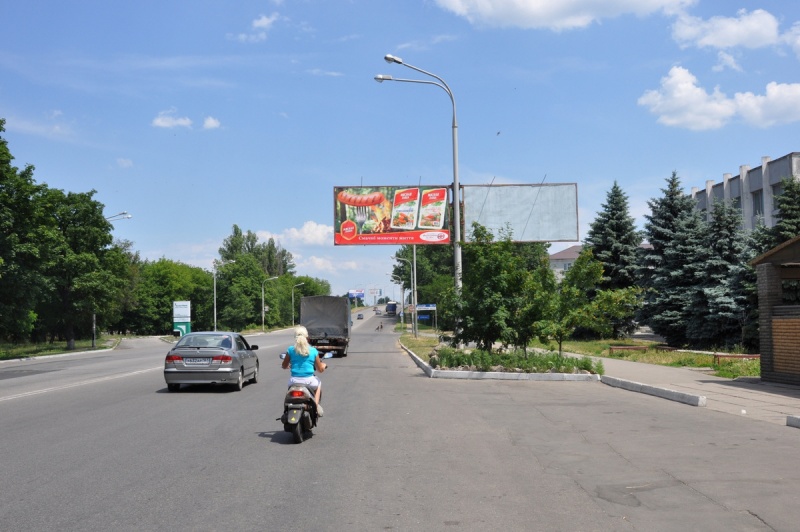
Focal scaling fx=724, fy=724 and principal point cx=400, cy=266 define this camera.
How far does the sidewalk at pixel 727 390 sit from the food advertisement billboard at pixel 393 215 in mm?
13402

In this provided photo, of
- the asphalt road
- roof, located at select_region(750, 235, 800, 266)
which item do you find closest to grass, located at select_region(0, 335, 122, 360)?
the asphalt road

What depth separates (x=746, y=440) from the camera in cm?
979

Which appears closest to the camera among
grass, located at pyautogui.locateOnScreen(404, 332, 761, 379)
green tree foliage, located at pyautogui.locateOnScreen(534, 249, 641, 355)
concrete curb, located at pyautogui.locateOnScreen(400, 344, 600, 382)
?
concrete curb, located at pyautogui.locateOnScreen(400, 344, 600, 382)

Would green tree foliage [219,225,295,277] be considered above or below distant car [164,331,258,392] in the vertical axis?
above

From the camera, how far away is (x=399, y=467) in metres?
8.14

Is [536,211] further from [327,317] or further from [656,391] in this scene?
[656,391]

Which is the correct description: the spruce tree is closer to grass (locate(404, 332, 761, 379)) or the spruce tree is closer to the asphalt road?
grass (locate(404, 332, 761, 379))

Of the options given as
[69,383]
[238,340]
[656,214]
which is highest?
[656,214]

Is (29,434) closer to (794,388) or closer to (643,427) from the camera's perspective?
(643,427)

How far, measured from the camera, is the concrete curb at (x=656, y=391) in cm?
1402

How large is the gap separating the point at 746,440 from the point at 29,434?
10053 mm

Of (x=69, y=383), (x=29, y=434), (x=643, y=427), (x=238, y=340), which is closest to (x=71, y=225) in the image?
(x=69, y=383)

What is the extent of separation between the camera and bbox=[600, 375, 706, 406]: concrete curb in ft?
46.0

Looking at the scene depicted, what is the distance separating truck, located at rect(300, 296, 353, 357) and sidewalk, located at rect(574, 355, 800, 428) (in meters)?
15.4
